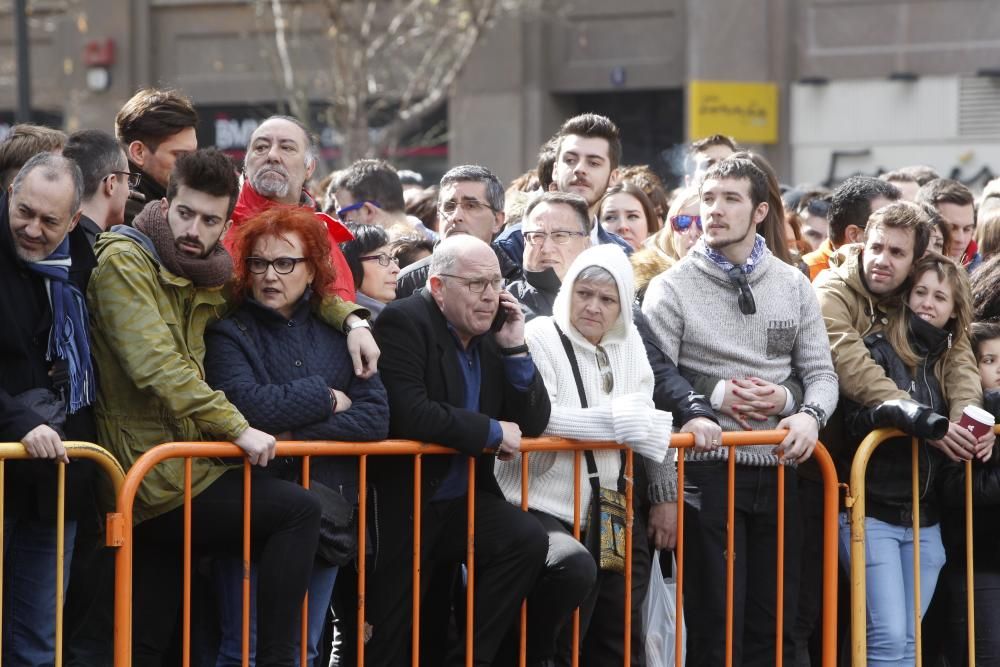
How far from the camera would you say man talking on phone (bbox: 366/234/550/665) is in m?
5.36

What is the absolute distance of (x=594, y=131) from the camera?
7461mm

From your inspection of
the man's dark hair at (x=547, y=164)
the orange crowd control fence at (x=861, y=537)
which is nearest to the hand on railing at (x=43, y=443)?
the orange crowd control fence at (x=861, y=537)

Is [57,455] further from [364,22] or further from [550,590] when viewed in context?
[364,22]

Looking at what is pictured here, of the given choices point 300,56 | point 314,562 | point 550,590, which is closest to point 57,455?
point 314,562

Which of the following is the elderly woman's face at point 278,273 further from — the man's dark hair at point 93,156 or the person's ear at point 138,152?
the person's ear at point 138,152

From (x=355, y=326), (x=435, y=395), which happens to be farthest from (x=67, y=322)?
(x=435, y=395)

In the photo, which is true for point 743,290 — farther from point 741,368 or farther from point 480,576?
point 480,576

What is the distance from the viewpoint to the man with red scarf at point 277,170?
616cm

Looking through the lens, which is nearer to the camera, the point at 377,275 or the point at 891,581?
the point at 891,581

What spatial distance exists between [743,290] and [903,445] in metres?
0.94

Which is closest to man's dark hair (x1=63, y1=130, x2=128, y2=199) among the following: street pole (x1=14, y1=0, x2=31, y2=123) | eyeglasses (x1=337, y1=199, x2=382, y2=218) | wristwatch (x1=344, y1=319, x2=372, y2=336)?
wristwatch (x1=344, y1=319, x2=372, y2=336)

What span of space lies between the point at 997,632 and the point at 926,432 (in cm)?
102

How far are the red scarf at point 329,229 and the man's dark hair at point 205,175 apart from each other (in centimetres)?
19

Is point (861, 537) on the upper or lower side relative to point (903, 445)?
lower
